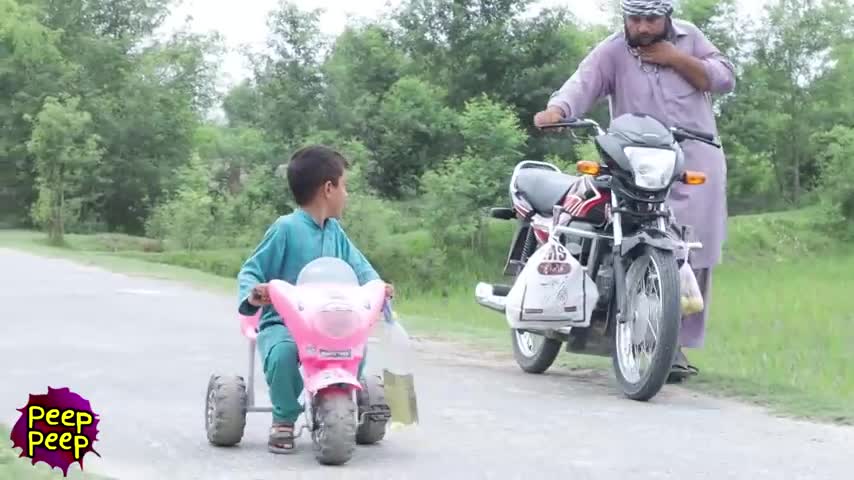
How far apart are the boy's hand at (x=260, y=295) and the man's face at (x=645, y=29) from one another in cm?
280

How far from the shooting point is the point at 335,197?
5.16 m

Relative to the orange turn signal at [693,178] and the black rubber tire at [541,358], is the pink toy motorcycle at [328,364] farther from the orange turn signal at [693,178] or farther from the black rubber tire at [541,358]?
the black rubber tire at [541,358]

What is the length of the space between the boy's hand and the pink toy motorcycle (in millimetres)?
31

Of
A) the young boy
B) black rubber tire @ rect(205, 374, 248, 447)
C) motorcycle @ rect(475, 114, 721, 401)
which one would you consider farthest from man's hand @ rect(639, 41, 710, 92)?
black rubber tire @ rect(205, 374, 248, 447)

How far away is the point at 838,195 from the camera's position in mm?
30766

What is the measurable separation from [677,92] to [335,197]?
2.47m

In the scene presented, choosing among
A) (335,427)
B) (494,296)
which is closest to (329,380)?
(335,427)

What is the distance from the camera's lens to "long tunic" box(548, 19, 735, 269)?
23.0 feet

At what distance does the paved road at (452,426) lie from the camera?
4.62 m

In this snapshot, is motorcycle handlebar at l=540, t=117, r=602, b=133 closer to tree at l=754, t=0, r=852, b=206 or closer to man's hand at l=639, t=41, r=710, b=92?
man's hand at l=639, t=41, r=710, b=92

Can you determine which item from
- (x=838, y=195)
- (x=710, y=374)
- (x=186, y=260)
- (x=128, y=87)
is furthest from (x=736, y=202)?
(x=710, y=374)

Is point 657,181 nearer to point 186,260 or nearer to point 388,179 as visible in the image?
point 186,260

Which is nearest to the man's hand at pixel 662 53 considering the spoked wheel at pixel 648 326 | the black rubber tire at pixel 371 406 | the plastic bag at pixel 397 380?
the spoked wheel at pixel 648 326

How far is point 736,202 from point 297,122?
11245 mm
